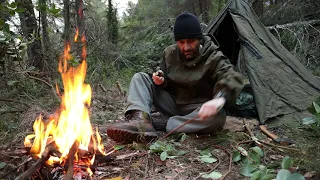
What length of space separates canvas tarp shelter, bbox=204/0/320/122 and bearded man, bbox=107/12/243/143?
83cm

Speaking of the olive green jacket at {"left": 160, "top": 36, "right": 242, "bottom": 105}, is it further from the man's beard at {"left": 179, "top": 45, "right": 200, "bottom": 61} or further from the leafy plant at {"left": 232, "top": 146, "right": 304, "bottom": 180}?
the leafy plant at {"left": 232, "top": 146, "right": 304, "bottom": 180}

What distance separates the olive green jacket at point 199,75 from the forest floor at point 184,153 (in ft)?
1.25

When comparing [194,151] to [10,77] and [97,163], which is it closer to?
[97,163]

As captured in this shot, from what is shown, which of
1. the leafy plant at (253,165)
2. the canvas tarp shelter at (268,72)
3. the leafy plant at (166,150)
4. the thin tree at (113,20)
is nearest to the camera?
the leafy plant at (253,165)

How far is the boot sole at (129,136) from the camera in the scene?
239 centimetres

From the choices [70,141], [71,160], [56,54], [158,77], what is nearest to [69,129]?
[70,141]

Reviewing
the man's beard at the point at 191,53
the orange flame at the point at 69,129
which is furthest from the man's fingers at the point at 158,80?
the orange flame at the point at 69,129

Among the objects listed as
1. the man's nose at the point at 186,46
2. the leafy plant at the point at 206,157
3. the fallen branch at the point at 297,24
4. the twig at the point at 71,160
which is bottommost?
the leafy plant at the point at 206,157

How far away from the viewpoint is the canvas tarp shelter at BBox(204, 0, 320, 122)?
326 cm

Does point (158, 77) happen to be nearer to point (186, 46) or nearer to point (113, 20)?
point (186, 46)

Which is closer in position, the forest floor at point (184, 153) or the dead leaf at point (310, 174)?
the dead leaf at point (310, 174)

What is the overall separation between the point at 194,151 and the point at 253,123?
1.24 metres

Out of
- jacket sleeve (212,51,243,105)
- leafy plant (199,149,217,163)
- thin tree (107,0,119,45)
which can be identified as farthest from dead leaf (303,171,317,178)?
thin tree (107,0,119,45)

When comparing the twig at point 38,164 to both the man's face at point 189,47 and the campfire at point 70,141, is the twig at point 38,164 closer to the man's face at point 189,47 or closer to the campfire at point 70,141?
the campfire at point 70,141
